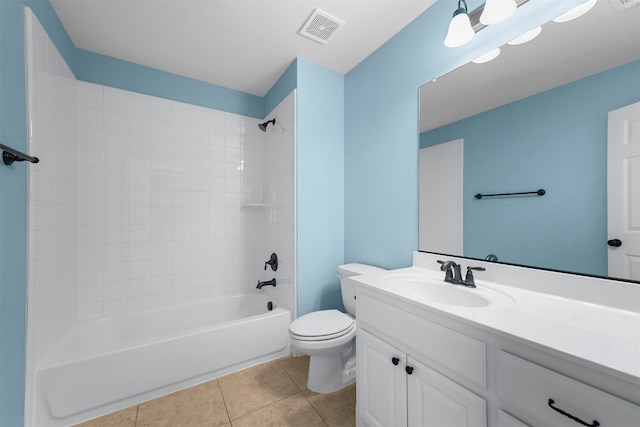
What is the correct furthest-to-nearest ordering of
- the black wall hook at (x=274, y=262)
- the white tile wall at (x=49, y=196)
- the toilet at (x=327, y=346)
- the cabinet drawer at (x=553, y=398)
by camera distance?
the black wall hook at (x=274, y=262) → the toilet at (x=327, y=346) → the white tile wall at (x=49, y=196) → the cabinet drawer at (x=553, y=398)

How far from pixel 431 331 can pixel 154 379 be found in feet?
5.60

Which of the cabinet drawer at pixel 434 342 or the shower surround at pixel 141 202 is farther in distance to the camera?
the shower surround at pixel 141 202

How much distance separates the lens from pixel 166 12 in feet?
5.10

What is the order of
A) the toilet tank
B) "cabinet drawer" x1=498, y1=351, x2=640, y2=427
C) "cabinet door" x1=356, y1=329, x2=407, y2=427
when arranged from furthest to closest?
the toilet tank
"cabinet door" x1=356, y1=329, x2=407, y2=427
"cabinet drawer" x1=498, y1=351, x2=640, y2=427

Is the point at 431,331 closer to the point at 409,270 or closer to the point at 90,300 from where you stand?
the point at 409,270

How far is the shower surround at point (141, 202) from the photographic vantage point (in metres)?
1.45

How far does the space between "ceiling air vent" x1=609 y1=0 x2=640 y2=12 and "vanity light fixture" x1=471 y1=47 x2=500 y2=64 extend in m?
0.36

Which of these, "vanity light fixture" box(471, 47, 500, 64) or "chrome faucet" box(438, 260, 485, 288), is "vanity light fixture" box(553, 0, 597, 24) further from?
"chrome faucet" box(438, 260, 485, 288)

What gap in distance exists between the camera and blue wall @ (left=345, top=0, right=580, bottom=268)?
144 centimetres

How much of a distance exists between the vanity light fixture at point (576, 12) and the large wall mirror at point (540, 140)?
17 millimetres

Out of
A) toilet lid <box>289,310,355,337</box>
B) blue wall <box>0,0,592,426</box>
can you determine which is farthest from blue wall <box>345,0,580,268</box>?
toilet lid <box>289,310,355,337</box>

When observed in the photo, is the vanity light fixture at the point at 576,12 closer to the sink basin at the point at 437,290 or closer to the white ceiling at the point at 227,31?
the white ceiling at the point at 227,31

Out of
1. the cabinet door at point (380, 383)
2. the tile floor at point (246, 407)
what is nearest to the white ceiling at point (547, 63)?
the cabinet door at point (380, 383)

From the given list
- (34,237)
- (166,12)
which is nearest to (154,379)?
(34,237)
